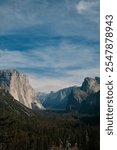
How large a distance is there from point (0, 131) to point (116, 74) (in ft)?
58.2

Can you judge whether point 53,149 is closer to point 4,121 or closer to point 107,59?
point 4,121

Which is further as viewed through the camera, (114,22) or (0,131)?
(0,131)

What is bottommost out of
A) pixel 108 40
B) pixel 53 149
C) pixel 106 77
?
pixel 53 149

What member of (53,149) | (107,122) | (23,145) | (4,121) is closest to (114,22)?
(107,122)

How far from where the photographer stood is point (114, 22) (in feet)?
32.4

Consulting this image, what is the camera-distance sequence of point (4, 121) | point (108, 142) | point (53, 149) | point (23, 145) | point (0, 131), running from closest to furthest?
point (108, 142) → point (4, 121) → point (0, 131) → point (53, 149) → point (23, 145)

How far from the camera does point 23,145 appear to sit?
189 m

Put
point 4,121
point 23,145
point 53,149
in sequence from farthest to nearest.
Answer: point 23,145 → point 53,149 → point 4,121

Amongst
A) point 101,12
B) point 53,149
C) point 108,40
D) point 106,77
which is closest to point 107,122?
point 106,77

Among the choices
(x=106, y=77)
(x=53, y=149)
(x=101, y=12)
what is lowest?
(x=53, y=149)

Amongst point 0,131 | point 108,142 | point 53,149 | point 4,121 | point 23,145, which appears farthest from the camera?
point 23,145

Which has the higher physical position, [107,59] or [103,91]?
[107,59]

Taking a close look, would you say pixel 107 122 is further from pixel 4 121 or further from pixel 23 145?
pixel 23 145

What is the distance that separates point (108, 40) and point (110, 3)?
933 mm
